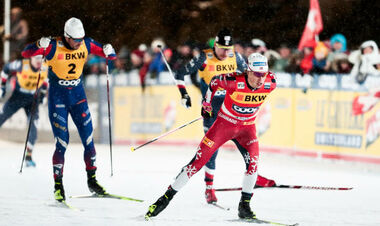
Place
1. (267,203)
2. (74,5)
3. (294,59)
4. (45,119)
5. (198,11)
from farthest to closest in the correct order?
(74,5)
(198,11)
(45,119)
(294,59)
(267,203)

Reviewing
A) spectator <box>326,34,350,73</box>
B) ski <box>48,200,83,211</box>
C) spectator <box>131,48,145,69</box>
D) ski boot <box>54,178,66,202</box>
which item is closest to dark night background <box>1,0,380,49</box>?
spectator <box>326,34,350,73</box>

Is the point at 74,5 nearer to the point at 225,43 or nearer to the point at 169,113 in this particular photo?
the point at 169,113

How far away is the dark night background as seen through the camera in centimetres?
1650

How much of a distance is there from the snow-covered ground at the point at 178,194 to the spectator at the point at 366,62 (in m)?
1.54

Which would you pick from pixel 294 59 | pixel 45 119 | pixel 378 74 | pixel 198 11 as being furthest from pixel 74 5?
pixel 378 74

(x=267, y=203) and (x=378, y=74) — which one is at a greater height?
(x=378, y=74)

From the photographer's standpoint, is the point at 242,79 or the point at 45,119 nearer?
the point at 242,79

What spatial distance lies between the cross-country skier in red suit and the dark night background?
8248 millimetres

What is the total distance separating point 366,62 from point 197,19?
7210 mm

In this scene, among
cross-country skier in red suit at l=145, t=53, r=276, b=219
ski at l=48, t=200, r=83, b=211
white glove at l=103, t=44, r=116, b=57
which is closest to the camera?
cross-country skier in red suit at l=145, t=53, r=276, b=219

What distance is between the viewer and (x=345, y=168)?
12.9m

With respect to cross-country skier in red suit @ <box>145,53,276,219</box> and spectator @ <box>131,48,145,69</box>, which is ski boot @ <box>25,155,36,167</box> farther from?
Answer: cross-country skier in red suit @ <box>145,53,276,219</box>

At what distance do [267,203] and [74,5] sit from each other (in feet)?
42.5

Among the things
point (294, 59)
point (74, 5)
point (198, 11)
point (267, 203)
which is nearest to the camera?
point (267, 203)
